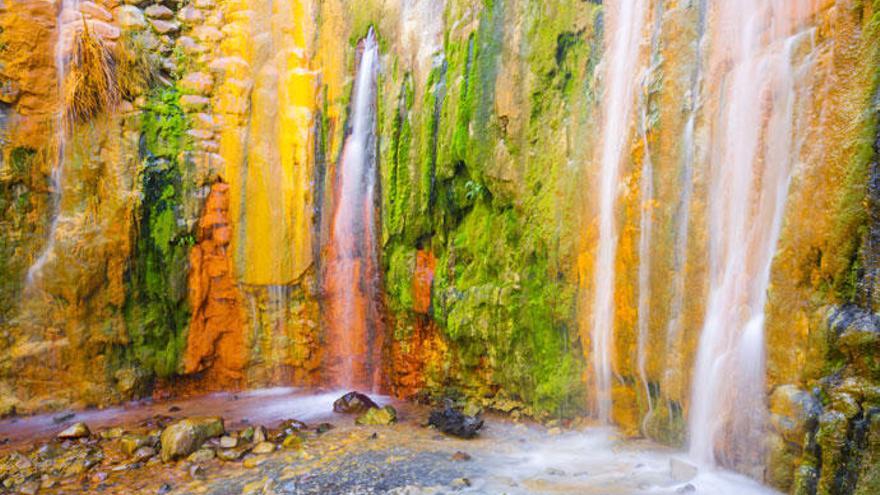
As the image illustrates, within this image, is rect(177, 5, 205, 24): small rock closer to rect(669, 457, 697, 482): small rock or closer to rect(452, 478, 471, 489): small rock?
rect(452, 478, 471, 489): small rock

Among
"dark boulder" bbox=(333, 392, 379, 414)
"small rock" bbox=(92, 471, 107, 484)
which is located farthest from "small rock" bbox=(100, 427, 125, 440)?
"dark boulder" bbox=(333, 392, 379, 414)

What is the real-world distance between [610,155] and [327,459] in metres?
3.68

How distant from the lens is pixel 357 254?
27.3 ft

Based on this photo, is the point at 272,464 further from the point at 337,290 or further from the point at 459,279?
the point at 337,290

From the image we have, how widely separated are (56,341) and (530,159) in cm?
611

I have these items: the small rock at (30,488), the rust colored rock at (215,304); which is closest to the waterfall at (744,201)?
the small rock at (30,488)

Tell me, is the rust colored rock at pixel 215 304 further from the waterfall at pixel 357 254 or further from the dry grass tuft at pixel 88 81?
the dry grass tuft at pixel 88 81

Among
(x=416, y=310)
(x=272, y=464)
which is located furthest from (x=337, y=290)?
(x=272, y=464)

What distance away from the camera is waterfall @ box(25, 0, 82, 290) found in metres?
7.41

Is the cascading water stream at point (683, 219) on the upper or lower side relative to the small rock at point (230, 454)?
upper

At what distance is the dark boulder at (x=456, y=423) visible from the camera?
19.1 ft

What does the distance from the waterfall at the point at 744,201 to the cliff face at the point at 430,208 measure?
8 cm

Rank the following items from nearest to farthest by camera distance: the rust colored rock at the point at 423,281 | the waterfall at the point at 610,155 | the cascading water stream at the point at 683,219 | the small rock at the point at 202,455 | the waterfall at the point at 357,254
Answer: the cascading water stream at the point at 683,219, the waterfall at the point at 610,155, the small rock at the point at 202,455, the rust colored rock at the point at 423,281, the waterfall at the point at 357,254

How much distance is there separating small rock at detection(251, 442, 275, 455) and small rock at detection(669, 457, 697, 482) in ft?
11.4
